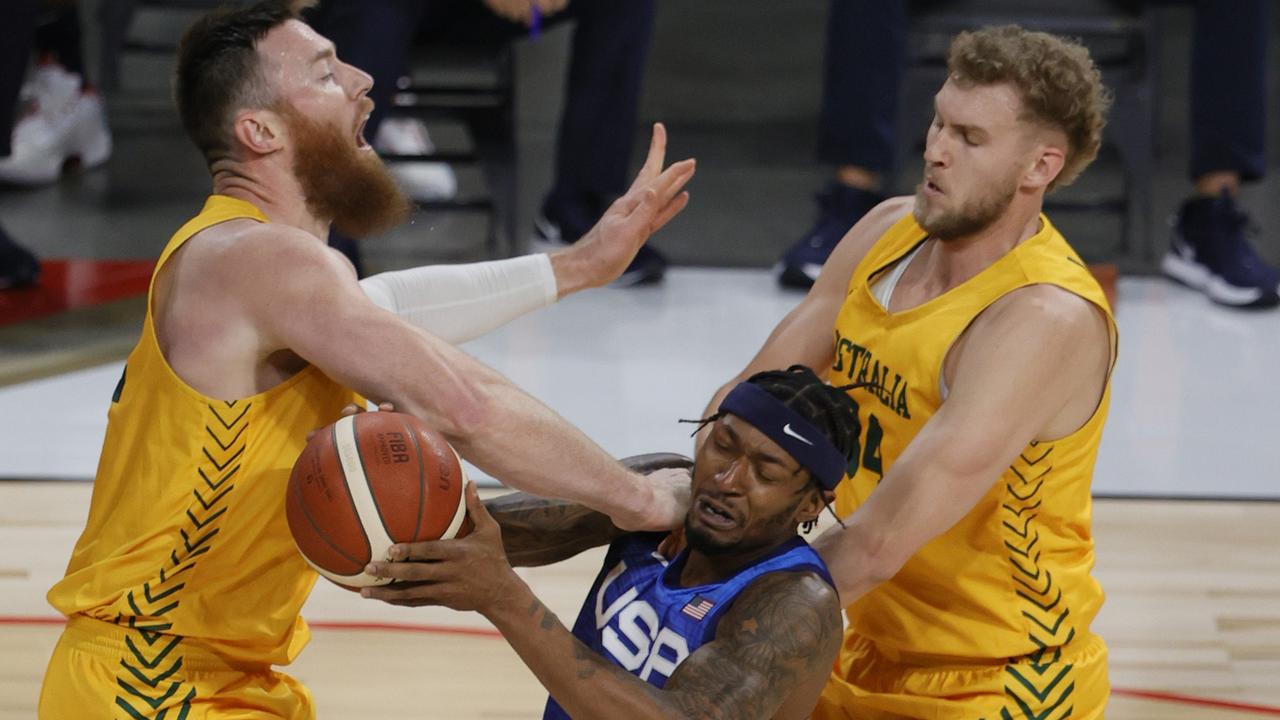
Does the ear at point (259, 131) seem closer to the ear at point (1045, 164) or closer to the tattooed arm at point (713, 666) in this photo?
the tattooed arm at point (713, 666)

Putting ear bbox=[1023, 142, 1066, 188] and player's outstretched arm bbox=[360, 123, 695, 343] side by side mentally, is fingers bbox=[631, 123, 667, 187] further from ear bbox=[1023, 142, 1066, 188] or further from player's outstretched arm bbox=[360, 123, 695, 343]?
ear bbox=[1023, 142, 1066, 188]

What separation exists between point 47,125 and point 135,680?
6.19 metres

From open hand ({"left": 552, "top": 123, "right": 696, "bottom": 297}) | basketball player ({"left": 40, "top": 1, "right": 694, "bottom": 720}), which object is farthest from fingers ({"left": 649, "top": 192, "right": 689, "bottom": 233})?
basketball player ({"left": 40, "top": 1, "right": 694, "bottom": 720})

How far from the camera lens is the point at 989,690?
3031mm

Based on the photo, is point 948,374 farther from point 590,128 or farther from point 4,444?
point 590,128

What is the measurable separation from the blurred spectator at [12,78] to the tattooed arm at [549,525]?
4355 mm

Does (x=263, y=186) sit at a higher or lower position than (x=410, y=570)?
higher

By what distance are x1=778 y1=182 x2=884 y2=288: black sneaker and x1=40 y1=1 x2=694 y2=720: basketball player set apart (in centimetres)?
391

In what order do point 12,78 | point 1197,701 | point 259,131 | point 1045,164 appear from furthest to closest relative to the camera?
point 12,78 < point 1197,701 < point 1045,164 < point 259,131

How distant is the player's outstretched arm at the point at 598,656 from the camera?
249 cm

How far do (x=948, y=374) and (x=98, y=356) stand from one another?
4160 millimetres

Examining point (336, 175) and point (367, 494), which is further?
point (336, 175)

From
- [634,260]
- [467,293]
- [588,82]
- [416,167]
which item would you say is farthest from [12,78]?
[467,293]

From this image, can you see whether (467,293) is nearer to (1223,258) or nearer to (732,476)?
(732,476)
